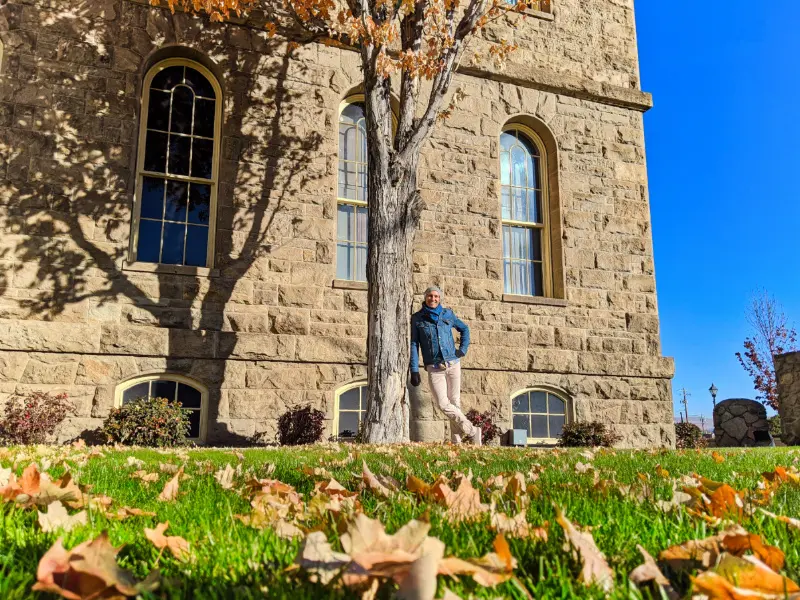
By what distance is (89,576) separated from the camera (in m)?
1.29

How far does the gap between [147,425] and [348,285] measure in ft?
11.6

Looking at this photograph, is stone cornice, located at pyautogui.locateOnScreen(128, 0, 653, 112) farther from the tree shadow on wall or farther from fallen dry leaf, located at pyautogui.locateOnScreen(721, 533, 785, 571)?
fallen dry leaf, located at pyautogui.locateOnScreen(721, 533, 785, 571)

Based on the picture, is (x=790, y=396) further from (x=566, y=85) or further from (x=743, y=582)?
(x=743, y=582)

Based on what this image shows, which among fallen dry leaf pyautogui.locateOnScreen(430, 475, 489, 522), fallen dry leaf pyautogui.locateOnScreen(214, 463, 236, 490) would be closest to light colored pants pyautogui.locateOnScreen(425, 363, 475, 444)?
fallen dry leaf pyautogui.locateOnScreen(214, 463, 236, 490)

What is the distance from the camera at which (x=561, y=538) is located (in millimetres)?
1798

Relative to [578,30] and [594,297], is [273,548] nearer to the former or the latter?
[594,297]

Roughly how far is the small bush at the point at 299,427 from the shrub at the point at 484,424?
2.42 m

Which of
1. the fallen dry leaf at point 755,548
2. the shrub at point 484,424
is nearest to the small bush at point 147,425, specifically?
the shrub at point 484,424

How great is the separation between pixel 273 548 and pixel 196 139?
9691 mm

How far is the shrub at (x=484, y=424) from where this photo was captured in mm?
10422

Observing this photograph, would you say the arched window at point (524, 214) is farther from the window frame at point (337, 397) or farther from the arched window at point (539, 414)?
the window frame at point (337, 397)

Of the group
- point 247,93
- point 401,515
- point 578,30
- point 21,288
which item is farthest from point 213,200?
point 401,515

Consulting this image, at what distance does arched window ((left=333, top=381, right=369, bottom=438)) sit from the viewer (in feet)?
33.4

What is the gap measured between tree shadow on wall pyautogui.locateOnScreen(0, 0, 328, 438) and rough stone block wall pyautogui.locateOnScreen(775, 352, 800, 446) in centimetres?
1135
